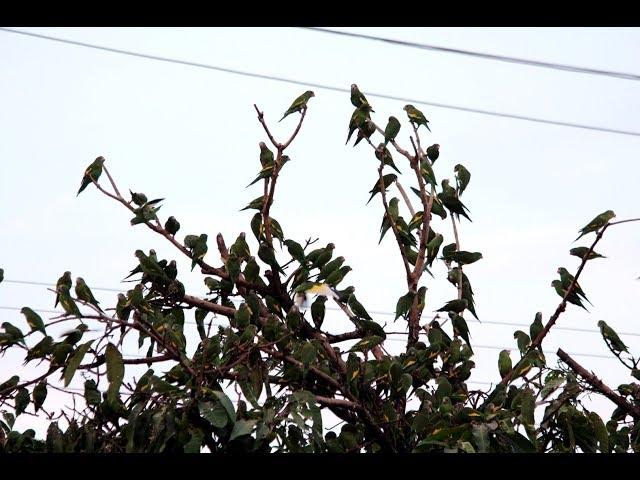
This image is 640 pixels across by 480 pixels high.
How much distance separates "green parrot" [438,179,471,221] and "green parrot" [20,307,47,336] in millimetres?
859

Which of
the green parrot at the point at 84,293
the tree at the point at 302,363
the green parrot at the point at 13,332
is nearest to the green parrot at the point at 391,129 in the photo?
the tree at the point at 302,363

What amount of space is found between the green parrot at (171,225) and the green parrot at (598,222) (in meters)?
0.77

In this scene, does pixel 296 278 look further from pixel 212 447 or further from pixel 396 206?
pixel 212 447

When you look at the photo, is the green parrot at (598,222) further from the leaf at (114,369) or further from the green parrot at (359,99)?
the leaf at (114,369)

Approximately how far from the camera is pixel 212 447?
1.21 metres

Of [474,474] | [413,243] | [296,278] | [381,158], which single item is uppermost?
[381,158]

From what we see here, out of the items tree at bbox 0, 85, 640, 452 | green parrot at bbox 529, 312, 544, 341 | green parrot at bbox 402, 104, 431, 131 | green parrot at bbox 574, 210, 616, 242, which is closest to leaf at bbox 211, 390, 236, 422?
tree at bbox 0, 85, 640, 452

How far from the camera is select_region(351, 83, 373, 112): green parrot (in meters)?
1.74

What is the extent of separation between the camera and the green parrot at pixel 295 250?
1.54 metres

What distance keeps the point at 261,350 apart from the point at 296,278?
25 centimetres

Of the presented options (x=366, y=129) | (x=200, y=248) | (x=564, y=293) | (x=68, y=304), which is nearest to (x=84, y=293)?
(x=68, y=304)

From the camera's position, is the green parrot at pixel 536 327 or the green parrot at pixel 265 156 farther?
the green parrot at pixel 265 156
